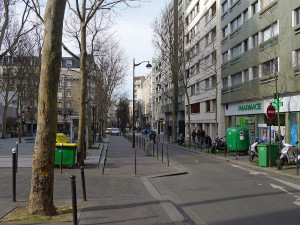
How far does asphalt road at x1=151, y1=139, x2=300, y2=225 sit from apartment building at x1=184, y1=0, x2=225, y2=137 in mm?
23935

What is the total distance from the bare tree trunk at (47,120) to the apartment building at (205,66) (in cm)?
2950

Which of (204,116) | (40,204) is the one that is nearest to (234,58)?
(204,116)

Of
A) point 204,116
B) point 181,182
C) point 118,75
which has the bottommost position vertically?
point 181,182

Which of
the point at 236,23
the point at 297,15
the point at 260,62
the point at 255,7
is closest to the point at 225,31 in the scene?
the point at 236,23

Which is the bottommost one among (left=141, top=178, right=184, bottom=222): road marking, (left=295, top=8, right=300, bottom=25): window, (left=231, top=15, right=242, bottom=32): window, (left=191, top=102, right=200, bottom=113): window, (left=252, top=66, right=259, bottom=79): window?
(left=141, top=178, right=184, bottom=222): road marking

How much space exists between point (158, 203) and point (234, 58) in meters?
27.7

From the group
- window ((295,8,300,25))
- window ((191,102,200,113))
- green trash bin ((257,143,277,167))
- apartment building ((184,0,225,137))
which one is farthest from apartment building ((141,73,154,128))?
green trash bin ((257,143,277,167))

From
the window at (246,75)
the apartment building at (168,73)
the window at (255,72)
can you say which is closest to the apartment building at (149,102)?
the apartment building at (168,73)

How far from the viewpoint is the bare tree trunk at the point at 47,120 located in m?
5.62

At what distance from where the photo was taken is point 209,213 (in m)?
6.52

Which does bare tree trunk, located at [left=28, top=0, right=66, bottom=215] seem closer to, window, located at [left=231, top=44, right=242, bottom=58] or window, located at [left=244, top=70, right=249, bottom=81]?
window, located at [left=244, top=70, right=249, bottom=81]

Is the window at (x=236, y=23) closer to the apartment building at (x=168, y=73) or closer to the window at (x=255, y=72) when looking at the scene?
the apartment building at (x=168, y=73)

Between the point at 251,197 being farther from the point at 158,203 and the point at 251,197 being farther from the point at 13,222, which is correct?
the point at 13,222

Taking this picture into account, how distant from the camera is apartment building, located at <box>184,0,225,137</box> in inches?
1438
